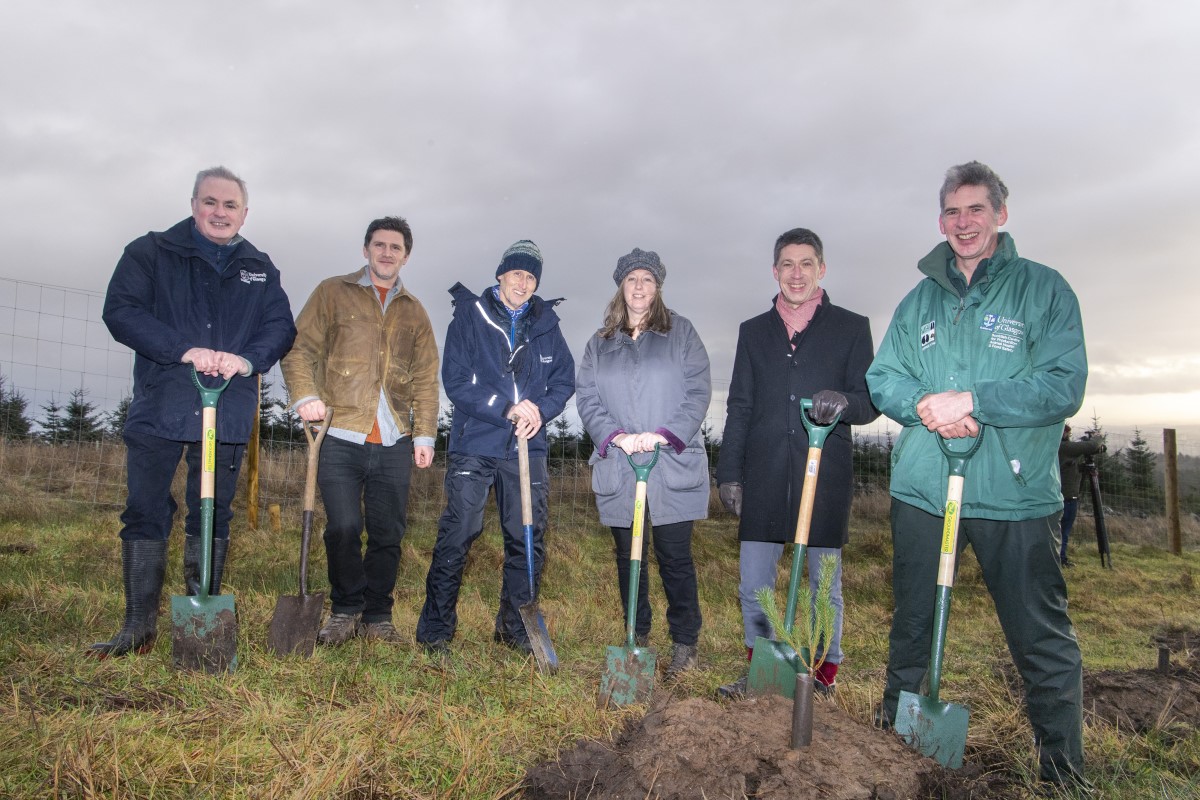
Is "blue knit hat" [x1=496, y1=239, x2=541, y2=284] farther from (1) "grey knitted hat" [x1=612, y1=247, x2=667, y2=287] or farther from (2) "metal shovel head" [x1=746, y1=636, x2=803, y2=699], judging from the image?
(2) "metal shovel head" [x1=746, y1=636, x2=803, y2=699]

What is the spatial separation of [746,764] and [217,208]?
3.14m

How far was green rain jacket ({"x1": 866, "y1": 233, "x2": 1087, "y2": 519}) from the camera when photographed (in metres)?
2.54

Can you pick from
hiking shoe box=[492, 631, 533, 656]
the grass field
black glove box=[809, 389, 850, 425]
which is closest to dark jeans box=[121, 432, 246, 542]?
the grass field

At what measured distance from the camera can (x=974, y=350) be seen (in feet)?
8.95

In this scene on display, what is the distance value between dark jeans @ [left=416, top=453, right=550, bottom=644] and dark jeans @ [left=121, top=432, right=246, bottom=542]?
96 centimetres

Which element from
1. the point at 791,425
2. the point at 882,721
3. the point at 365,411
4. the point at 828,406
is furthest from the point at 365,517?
the point at 882,721

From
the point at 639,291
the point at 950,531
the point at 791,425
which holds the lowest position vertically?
the point at 950,531

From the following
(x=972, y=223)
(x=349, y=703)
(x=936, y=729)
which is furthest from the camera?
(x=349, y=703)

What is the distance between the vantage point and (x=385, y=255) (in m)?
4.07

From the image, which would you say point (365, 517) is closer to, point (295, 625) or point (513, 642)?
point (295, 625)

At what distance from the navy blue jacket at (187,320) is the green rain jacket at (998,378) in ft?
8.95

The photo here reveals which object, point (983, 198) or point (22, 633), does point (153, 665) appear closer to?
point (22, 633)

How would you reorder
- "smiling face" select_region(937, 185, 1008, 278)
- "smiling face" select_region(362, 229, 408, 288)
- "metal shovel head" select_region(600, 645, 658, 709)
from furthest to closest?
"smiling face" select_region(362, 229, 408, 288) → "metal shovel head" select_region(600, 645, 658, 709) → "smiling face" select_region(937, 185, 1008, 278)

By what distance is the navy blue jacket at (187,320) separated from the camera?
3449 millimetres
